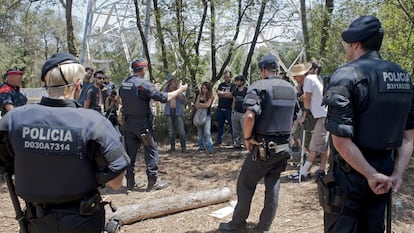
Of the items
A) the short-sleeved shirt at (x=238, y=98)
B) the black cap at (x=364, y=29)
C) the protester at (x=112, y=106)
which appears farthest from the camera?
the short-sleeved shirt at (x=238, y=98)

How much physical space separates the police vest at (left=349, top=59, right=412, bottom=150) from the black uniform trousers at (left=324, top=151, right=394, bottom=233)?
0.13m

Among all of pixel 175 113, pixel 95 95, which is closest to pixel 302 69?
pixel 175 113

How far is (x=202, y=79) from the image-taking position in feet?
36.6

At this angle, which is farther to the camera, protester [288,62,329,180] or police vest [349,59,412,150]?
protester [288,62,329,180]

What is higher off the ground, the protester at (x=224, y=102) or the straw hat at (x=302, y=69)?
the straw hat at (x=302, y=69)

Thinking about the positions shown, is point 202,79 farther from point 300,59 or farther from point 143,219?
point 143,219

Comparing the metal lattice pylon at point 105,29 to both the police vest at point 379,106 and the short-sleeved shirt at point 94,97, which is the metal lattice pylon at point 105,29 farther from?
the police vest at point 379,106

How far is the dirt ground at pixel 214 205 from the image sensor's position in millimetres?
4590

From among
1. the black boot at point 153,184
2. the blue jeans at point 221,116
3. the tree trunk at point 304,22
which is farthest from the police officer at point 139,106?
the tree trunk at point 304,22

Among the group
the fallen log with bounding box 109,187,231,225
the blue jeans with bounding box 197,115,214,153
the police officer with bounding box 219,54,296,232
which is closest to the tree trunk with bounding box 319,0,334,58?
the blue jeans with bounding box 197,115,214,153

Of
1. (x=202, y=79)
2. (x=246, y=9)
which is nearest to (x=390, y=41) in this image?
(x=246, y=9)

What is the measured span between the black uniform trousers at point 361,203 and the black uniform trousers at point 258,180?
4.80ft

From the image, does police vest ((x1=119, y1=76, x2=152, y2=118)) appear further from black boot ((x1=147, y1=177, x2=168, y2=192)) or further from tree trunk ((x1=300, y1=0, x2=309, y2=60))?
tree trunk ((x1=300, y1=0, x2=309, y2=60))

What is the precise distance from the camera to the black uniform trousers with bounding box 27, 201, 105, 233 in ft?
7.82
